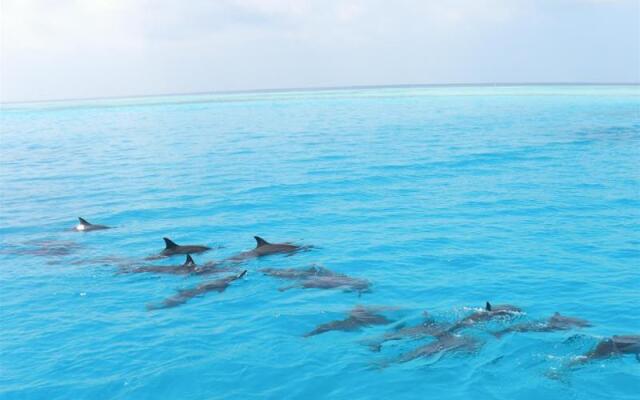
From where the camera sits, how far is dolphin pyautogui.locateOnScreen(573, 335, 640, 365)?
9117 mm

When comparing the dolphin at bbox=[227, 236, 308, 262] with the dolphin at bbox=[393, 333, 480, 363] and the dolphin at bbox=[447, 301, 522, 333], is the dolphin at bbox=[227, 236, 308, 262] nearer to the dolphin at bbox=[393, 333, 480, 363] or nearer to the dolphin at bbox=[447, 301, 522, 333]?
the dolphin at bbox=[447, 301, 522, 333]

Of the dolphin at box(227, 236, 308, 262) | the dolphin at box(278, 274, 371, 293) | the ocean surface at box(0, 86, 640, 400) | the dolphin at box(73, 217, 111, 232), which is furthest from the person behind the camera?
the dolphin at box(73, 217, 111, 232)

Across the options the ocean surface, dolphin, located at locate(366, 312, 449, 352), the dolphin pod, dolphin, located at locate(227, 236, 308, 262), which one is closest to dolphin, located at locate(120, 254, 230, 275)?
the dolphin pod

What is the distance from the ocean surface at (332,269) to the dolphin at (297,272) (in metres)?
0.31

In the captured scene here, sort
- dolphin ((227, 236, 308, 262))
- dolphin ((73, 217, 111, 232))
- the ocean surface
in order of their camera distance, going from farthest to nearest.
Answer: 1. dolphin ((73, 217, 111, 232))
2. dolphin ((227, 236, 308, 262))
3. the ocean surface

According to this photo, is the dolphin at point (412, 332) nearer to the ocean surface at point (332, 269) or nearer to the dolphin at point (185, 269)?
the ocean surface at point (332, 269)

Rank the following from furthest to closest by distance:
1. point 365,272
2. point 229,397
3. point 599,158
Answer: point 599,158, point 365,272, point 229,397

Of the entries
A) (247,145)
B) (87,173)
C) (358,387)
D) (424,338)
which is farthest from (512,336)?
(247,145)

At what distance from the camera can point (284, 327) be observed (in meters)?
11.1

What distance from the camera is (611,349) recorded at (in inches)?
362

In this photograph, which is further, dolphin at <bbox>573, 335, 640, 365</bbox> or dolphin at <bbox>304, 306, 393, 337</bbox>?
dolphin at <bbox>304, 306, 393, 337</bbox>

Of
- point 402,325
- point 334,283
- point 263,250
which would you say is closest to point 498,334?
point 402,325

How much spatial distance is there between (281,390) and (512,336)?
13.0 ft

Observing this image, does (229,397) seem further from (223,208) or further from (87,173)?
(87,173)
